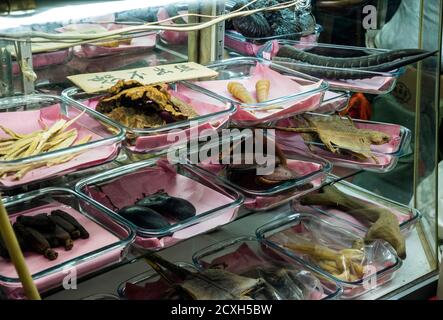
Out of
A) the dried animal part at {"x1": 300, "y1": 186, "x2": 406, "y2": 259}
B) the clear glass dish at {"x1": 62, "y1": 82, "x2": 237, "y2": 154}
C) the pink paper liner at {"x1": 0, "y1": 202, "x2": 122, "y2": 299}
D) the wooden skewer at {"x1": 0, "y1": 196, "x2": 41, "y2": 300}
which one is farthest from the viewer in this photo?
the dried animal part at {"x1": 300, "y1": 186, "x2": 406, "y2": 259}

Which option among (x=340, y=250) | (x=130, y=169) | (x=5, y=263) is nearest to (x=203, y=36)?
(x=130, y=169)

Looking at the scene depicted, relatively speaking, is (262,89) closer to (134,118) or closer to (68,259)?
(134,118)

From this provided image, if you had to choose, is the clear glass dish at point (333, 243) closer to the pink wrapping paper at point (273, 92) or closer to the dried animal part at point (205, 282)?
the dried animal part at point (205, 282)

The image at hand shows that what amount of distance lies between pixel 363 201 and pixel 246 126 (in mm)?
478

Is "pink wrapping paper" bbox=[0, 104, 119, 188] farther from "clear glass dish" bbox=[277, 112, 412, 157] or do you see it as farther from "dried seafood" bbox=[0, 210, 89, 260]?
"clear glass dish" bbox=[277, 112, 412, 157]

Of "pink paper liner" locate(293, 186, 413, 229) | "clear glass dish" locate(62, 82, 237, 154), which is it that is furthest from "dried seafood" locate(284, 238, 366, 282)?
"clear glass dish" locate(62, 82, 237, 154)

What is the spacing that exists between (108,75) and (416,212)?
77 cm

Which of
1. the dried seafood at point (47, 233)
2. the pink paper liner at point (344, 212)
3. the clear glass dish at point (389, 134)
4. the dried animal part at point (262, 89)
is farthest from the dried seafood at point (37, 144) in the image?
the pink paper liner at point (344, 212)

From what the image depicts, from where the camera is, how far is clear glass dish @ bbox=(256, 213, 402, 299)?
1.25 meters

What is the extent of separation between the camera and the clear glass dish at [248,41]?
1376mm

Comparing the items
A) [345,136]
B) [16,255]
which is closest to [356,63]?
[345,136]

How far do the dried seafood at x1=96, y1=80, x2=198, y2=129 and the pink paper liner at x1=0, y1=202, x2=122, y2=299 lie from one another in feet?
0.57

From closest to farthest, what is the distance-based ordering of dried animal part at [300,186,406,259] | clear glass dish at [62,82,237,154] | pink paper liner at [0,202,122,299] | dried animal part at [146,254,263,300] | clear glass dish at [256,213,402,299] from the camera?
1. pink paper liner at [0,202,122,299]
2. clear glass dish at [62,82,237,154]
3. dried animal part at [146,254,263,300]
4. clear glass dish at [256,213,402,299]
5. dried animal part at [300,186,406,259]

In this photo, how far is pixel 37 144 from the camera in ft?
3.07
